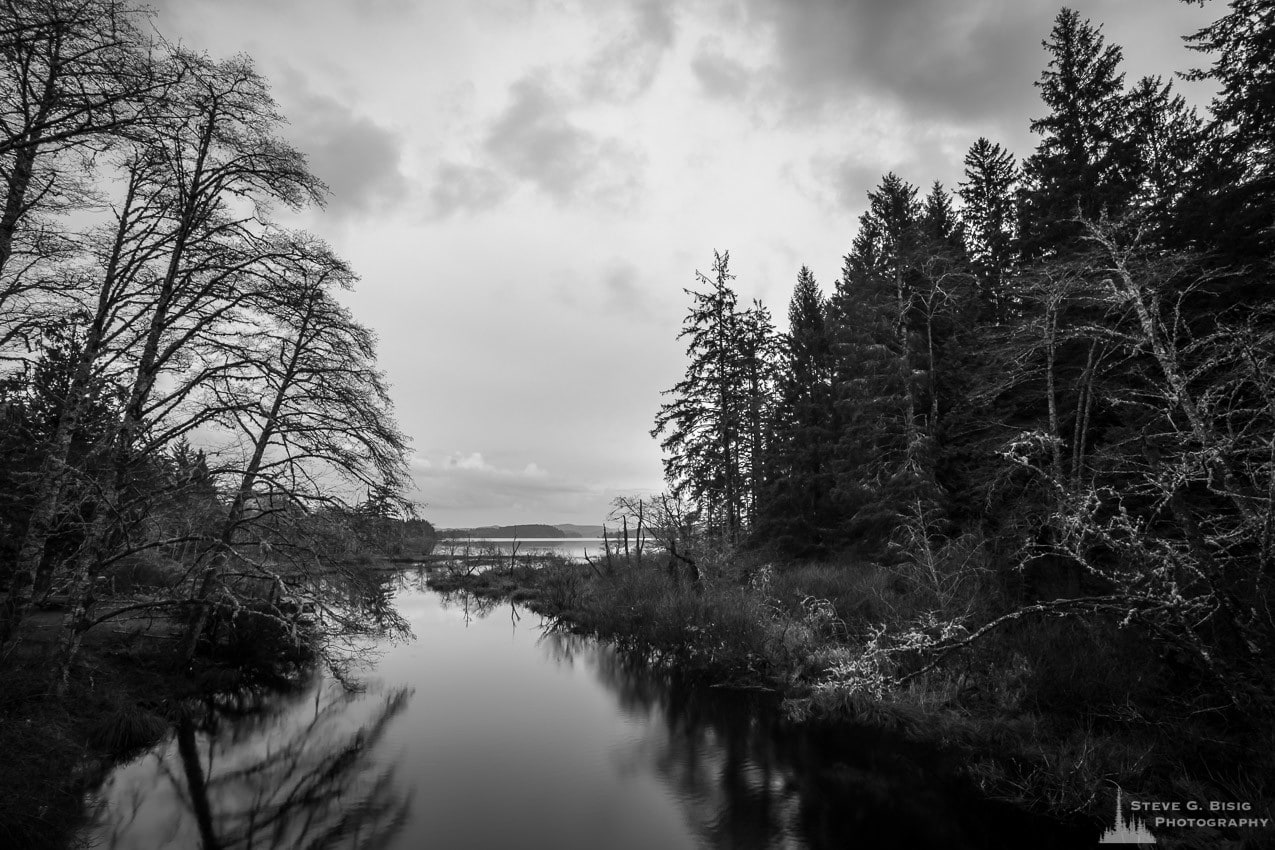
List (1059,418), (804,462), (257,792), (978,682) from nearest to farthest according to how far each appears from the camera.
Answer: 1. (257,792)
2. (978,682)
3. (1059,418)
4. (804,462)

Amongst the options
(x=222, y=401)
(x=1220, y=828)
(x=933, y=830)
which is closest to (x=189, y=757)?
(x=222, y=401)

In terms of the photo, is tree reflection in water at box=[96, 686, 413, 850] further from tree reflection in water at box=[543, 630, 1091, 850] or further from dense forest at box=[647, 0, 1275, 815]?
dense forest at box=[647, 0, 1275, 815]

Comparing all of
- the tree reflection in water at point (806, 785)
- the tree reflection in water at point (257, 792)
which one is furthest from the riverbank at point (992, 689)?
the tree reflection in water at point (257, 792)

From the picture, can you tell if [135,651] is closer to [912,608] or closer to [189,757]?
[189,757]

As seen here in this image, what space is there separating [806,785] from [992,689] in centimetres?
505

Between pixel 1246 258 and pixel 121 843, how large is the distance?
81.8 ft

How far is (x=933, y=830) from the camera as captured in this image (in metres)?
8.38

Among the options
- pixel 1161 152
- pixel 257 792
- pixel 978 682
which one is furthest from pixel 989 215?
pixel 257 792

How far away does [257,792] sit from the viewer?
953cm

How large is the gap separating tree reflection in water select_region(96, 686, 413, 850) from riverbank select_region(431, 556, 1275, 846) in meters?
8.16

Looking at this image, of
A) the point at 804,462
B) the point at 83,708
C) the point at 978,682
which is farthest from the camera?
the point at 804,462

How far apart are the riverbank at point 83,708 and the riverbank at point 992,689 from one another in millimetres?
10922

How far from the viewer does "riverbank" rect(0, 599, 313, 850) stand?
22.1ft

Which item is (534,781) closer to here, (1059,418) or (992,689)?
(992,689)
